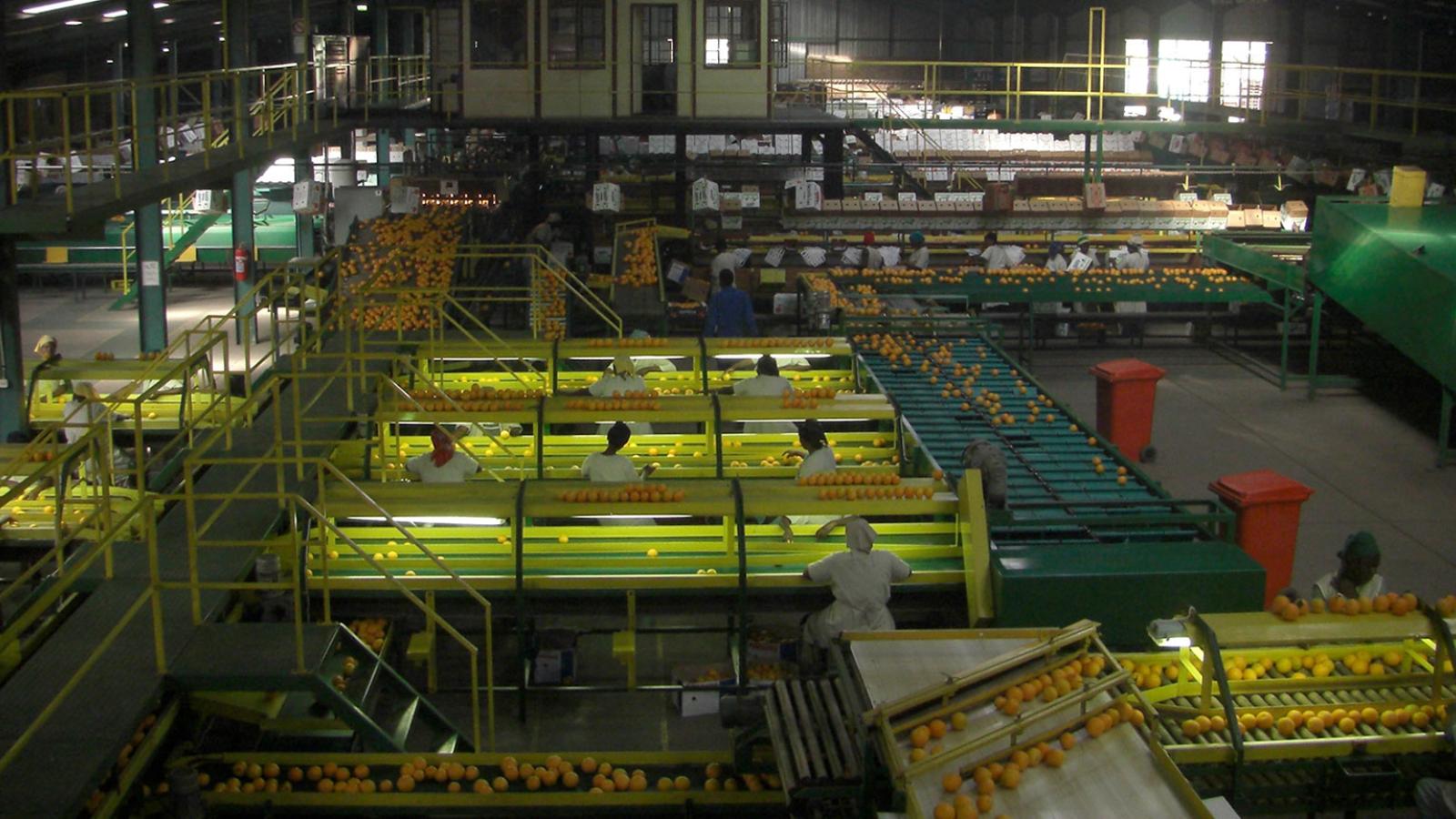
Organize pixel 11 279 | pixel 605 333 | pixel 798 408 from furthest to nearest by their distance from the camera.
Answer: pixel 605 333 < pixel 11 279 < pixel 798 408

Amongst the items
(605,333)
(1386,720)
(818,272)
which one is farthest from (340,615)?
(818,272)

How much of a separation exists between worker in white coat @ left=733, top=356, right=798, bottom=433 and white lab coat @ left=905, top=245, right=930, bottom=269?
28.7 feet

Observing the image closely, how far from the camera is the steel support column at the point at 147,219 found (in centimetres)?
1775

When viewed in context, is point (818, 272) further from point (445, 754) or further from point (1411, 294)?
point (445, 754)

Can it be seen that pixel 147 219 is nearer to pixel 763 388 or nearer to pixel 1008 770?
pixel 763 388

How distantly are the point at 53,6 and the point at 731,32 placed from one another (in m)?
9.73

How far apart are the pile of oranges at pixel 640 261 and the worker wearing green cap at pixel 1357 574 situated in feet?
37.3

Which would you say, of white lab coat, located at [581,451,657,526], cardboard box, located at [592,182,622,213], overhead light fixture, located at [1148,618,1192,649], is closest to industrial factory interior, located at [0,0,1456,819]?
overhead light fixture, located at [1148,618,1192,649]

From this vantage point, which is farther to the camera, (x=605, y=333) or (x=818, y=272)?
(x=818, y=272)

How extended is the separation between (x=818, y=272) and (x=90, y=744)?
14646 millimetres

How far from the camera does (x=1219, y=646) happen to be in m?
7.56

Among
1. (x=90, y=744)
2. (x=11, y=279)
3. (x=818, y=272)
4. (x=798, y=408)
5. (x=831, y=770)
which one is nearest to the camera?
(x=831, y=770)

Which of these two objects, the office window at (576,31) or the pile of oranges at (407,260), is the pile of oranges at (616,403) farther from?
Answer: the office window at (576,31)

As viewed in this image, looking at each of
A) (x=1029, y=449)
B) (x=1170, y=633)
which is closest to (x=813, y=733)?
(x=1170, y=633)
